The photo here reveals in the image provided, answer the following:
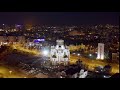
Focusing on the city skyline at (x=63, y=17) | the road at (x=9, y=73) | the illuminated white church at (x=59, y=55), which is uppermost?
the city skyline at (x=63, y=17)

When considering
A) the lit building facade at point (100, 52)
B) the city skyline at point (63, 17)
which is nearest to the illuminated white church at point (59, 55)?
the city skyline at point (63, 17)

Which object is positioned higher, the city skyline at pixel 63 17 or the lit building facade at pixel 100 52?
the city skyline at pixel 63 17

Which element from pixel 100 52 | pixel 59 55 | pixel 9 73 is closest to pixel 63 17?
pixel 59 55

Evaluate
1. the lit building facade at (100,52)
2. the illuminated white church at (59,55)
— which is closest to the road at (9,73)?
the illuminated white church at (59,55)

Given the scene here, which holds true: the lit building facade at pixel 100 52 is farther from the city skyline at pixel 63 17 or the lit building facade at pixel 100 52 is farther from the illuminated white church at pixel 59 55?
the illuminated white church at pixel 59 55

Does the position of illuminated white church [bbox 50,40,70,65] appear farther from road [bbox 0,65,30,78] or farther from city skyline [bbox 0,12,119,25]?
road [bbox 0,65,30,78]

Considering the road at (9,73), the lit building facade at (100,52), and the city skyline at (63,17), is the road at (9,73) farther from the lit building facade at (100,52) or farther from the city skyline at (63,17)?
the lit building facade at (100,52)
